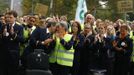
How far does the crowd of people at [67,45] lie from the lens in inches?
461

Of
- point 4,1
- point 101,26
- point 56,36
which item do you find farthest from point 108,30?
point 4,1

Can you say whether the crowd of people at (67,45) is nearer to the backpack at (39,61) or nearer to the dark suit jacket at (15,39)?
the dark suit jacket at (15,39)

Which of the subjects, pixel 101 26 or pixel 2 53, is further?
pixel 101 26

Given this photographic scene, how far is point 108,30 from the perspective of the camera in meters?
14.4

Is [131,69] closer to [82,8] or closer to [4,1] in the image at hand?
[82,8]

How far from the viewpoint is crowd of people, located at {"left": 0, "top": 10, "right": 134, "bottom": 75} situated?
11.7m

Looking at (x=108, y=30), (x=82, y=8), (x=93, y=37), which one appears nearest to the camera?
(x=93, y=37)

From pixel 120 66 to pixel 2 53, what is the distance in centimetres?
362

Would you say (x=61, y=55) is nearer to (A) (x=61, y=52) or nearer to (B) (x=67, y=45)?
(A) (x=61, y=52)

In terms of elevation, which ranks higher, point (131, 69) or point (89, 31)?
point (89, 31)

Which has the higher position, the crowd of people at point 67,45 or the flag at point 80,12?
the flag at point 80,12

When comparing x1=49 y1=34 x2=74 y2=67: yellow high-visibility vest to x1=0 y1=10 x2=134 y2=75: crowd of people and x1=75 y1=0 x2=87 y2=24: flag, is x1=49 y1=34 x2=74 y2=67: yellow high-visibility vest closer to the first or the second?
x1=0 y1=10 x2=134 y2=75: crowd of people

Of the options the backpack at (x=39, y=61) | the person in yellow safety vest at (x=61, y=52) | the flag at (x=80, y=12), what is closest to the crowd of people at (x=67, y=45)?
the person in yellow safety vest at (x=61, y=52)

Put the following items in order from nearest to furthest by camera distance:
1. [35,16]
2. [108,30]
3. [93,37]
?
[35,16], [93,37], [108,30]
